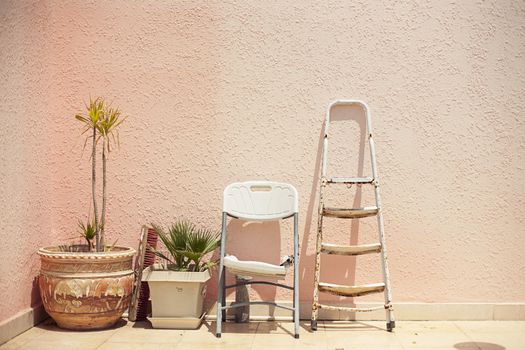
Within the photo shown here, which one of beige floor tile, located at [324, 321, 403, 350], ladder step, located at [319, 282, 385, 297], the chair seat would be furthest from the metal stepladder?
the chair seat

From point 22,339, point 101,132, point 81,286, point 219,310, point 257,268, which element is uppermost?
point 101,132

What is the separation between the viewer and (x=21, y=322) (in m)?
3.48

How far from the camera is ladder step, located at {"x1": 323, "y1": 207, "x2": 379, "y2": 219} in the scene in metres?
3.71

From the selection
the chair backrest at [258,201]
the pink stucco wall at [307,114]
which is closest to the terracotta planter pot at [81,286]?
the pink stucco wall at [307,114]

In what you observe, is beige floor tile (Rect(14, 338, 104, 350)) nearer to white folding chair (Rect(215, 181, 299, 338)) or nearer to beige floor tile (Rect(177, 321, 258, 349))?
beige floor tile (Rect(177, 321, 258, 349))

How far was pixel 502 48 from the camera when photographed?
395cm

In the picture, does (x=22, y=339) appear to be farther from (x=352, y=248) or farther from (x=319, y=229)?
(x=352, y=248)

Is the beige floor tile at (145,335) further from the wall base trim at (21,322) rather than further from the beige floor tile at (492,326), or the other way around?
the beige floor tile at (492,326)

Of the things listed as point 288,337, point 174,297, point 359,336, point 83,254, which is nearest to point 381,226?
point 359,336

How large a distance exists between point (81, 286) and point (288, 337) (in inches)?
Result: 47.8

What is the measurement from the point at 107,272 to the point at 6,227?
605 millimetres

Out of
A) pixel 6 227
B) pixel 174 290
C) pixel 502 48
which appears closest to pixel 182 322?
pixel 174 290

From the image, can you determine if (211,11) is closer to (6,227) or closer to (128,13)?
(128,13)

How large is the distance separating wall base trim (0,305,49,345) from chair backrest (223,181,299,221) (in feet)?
4.25
